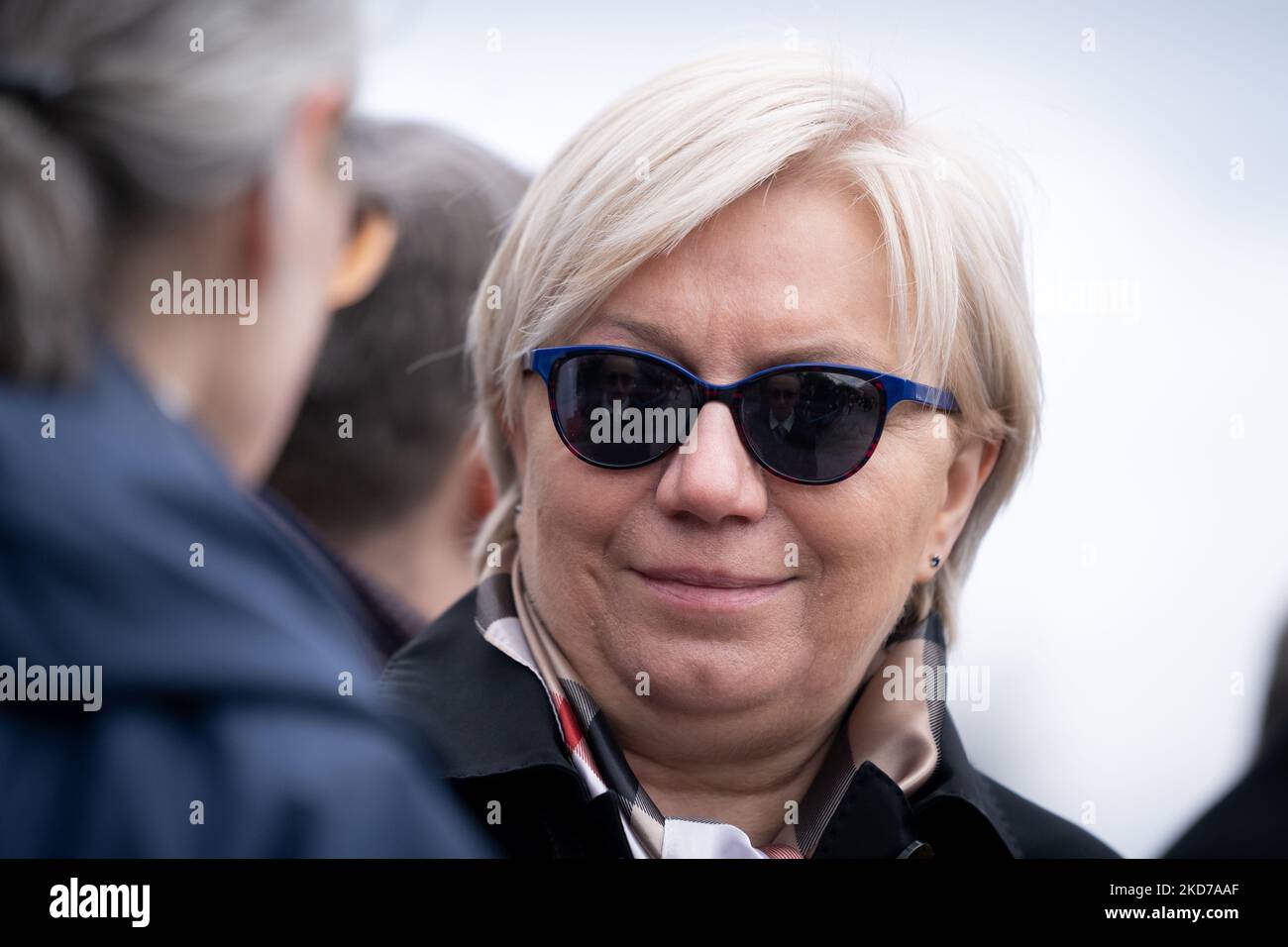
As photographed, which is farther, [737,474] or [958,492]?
[958,492]

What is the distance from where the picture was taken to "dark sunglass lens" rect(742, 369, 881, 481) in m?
1.79

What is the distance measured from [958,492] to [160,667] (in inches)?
55.5

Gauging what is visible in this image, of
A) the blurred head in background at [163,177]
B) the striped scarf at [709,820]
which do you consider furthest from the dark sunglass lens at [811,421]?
the blurred head in background at [163,177]

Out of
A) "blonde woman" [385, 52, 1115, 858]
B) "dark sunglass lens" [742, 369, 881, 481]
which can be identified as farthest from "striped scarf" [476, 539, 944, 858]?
"dark sunglass lens" [742, 369, 881, 481]

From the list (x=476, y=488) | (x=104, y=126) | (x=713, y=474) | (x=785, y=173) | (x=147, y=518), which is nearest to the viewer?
(x=147, y=518)

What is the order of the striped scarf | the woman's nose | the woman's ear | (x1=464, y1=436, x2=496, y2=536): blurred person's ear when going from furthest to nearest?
(x1=464, y1=436, x2=496, y2=536): blurred person's ear
the woman's ear
the striped scarf
the woman's nose

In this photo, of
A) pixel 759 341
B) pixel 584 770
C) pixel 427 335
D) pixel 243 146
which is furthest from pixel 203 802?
pixel 427 335

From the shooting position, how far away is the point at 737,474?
5.87 feet

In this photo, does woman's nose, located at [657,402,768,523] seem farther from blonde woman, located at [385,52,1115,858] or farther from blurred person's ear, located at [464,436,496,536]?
blurred person's ear, located at [464,436,496,536]

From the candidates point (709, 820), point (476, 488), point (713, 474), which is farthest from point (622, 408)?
point (476, 488)

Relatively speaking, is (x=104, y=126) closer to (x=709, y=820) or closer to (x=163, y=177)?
(x=163, y=177)

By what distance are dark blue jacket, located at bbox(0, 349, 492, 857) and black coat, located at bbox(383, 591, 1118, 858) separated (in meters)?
0.76
